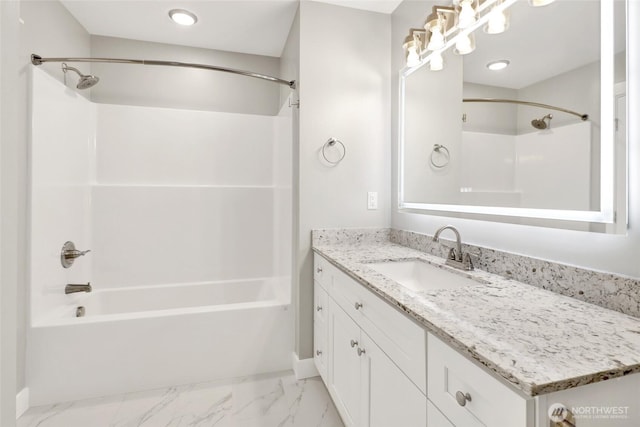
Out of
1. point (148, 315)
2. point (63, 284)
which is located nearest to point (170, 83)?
point (63, 284)

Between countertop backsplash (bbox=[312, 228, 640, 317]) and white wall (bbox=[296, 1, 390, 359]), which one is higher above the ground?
white wall (bbox=[296, 1, 390, 359])

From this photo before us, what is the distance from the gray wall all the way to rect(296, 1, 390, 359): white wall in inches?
41.3

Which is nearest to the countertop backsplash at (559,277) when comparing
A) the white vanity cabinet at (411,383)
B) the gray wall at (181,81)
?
the white vanity cabinet at (411,383)

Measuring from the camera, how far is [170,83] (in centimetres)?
267

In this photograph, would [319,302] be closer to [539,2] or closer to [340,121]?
[340,121]

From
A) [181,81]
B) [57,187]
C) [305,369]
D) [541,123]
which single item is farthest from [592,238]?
[181,81]

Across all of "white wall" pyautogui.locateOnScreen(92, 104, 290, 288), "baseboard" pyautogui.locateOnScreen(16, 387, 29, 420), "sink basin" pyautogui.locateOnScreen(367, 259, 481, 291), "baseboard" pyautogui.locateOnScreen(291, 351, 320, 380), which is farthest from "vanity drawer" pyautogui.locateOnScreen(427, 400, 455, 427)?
"baseboard" pyautogui.locateOnScreen(16, 387, 29, 420)

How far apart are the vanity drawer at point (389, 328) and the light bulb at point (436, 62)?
4.03 feet

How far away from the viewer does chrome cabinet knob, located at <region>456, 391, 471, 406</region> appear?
650mm

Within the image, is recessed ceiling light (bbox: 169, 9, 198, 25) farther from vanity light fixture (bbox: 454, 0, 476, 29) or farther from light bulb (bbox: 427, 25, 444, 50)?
vanity light fixture (bbox: 454, 0, 476, 29)

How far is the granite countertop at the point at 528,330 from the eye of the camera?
1.77 feet

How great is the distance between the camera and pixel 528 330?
2.31 feet

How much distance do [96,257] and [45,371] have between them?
0.99 meters

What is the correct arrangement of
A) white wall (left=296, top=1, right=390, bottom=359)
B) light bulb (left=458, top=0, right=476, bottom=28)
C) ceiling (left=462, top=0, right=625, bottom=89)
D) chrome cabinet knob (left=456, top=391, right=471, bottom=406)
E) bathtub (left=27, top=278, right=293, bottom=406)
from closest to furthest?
1. chrome cabinet knob (left=456, top=391, right=471, bottom=406)
2. ceiling (left=462, top=0, right=625, bottom=89)
3. light bulb (left=458, top=0, right=476, bottom=28)
4. bathtub (left=27, top=278, right=293, bottom=406)
5. white wall (left=296, top=1, right=390, bottom=359)
